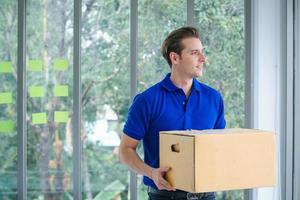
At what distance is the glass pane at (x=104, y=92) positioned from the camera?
405 cm

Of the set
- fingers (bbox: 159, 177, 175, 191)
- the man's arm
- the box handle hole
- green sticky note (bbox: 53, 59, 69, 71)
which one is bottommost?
fingers (bbox: 159, 177, 175, 191)

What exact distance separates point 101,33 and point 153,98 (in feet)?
7.92

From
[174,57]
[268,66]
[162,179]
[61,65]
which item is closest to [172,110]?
[174,57]

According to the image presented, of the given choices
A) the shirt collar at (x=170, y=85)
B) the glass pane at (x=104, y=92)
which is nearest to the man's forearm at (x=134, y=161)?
the shirt collar at (x=170, y=85)

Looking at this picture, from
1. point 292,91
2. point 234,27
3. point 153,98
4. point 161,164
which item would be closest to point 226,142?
point 161,164

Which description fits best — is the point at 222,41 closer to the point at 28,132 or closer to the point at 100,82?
the point at 100,82

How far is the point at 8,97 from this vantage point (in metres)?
4.06

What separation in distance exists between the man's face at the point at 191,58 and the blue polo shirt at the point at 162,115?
0.11m

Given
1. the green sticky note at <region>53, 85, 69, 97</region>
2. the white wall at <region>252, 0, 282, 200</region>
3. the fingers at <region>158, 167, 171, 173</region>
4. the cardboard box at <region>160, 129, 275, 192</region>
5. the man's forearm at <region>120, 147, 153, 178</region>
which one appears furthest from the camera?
the green sticky note at <region>53, 85, 69, 97</region>

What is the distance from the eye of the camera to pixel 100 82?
4074 millimetres

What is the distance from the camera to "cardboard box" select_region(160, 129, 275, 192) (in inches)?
54.2

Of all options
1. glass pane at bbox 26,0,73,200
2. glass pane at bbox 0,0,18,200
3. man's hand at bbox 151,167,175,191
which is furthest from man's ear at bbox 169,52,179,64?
glass pane at bbox 0,0,18,200

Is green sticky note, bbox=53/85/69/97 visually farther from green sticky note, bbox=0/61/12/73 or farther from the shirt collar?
the shirt collar

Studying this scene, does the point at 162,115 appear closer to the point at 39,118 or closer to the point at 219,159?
the point at 219,159
